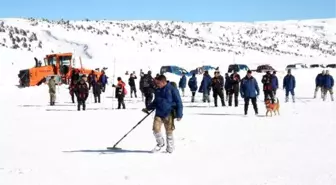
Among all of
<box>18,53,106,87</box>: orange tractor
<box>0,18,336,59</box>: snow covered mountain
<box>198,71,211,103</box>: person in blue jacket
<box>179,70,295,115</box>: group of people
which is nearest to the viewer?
<box>179,70,295,115</box>: group of people

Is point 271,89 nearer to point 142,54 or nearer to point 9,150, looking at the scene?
point 9,150

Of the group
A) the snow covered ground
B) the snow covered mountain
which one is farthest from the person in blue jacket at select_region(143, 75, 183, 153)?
the snow covered mountain

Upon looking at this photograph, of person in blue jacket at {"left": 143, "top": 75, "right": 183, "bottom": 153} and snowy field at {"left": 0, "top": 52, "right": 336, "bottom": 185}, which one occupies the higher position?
person in blue jacket at {"left": 143, "top": 75, "right": 183, "bottom": 153}

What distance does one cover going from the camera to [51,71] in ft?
131

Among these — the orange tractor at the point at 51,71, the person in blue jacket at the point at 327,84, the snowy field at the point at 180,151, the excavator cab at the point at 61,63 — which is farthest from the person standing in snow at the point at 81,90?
the excavator cab at the point at 61,63

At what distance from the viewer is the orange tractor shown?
3919 cm

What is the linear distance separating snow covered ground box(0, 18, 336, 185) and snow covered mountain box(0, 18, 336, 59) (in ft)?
162

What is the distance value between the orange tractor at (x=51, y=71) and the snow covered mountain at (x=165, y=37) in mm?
26701

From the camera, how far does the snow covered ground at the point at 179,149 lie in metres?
9.22

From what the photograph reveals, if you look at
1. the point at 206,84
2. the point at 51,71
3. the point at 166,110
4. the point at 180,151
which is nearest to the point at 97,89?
the point at 206,84

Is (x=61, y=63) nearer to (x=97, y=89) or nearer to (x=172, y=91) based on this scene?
(x=97, y=89)

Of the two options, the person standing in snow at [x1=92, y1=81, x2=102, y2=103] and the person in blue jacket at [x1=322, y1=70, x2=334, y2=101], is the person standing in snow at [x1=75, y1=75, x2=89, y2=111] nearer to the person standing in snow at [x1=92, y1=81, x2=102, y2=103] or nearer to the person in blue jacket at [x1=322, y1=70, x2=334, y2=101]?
the person standing in snow at [x1=92, y1=81, x2=102, y2=103]

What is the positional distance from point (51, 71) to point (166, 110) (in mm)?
29495

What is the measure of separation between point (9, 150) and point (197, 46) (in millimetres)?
78338
